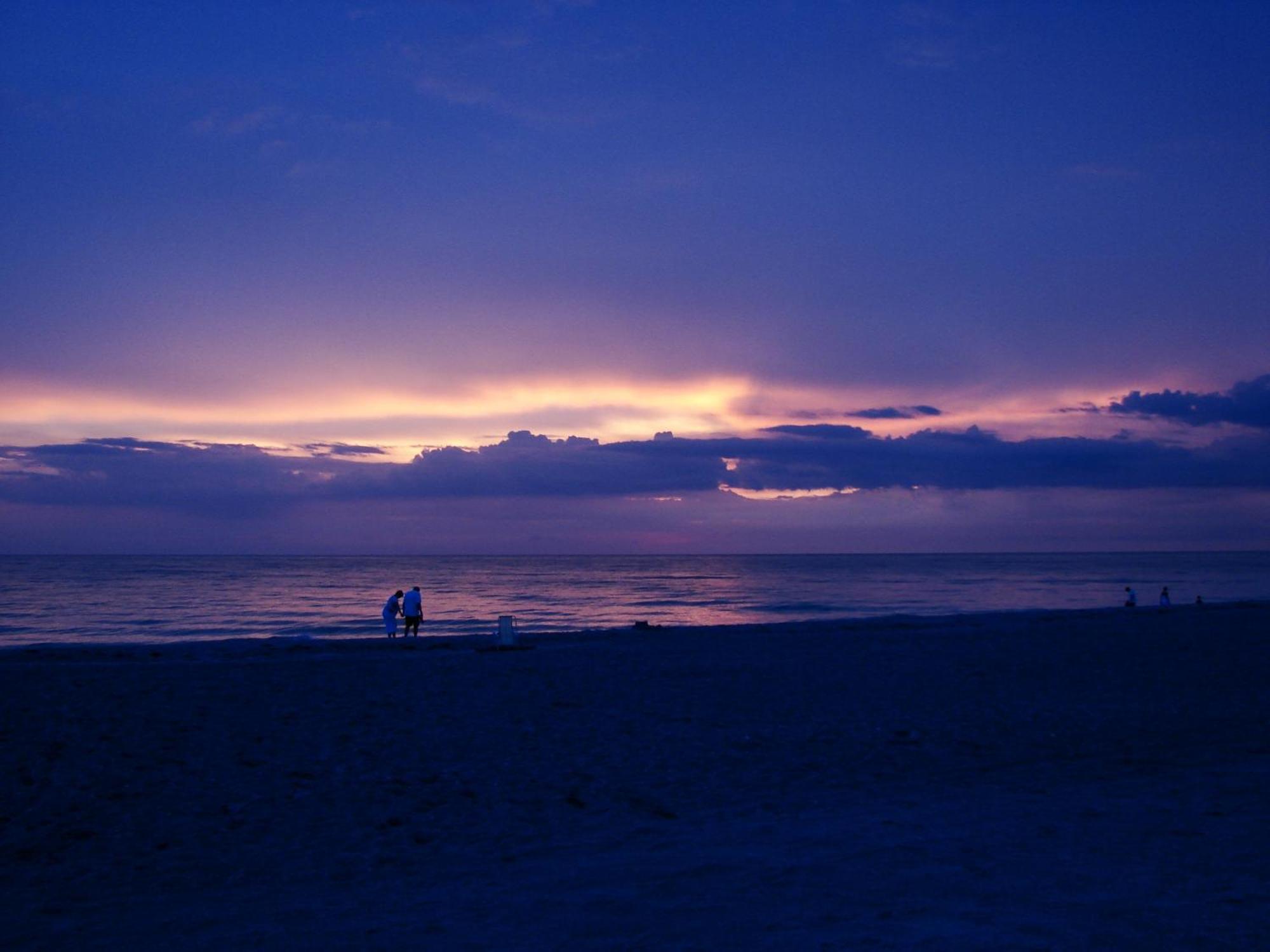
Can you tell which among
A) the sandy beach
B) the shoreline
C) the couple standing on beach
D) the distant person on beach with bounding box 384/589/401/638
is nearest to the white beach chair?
the shoreline

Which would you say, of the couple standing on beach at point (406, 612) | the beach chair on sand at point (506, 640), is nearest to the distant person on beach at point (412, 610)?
the couple standing on beach at point (406, 612)

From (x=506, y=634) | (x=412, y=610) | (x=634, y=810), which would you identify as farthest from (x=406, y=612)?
(x=634, y=810)

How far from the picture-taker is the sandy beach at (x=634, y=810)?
5.24 metres

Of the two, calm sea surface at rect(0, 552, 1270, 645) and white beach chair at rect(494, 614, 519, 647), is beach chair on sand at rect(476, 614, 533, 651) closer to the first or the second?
white beach chair at rect(494, 614, 519, 647)

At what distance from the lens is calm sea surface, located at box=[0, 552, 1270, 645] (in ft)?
128

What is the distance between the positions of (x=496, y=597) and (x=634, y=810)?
2241 inches

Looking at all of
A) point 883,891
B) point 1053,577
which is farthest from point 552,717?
point 1053,577

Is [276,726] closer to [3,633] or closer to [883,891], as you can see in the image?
[883,891]

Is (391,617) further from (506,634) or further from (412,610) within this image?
(506,634)

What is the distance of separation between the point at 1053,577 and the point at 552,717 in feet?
342

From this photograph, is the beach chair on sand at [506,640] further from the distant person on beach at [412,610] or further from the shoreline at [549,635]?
the distant person on beach at [412,610]

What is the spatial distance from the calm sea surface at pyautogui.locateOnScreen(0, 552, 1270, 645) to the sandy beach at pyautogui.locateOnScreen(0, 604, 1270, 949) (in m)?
21.2

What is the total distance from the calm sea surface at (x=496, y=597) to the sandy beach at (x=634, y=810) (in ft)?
69.4

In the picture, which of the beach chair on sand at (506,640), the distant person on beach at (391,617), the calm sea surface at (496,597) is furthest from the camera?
the calm sea surface at (496,597)
